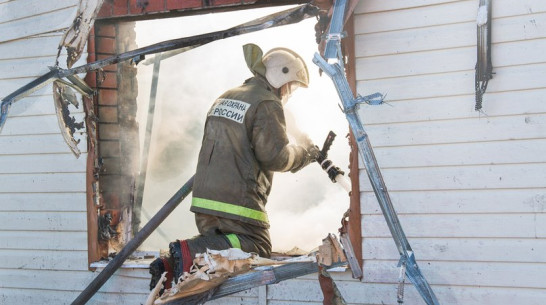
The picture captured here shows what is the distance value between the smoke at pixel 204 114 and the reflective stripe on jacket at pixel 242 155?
4.70 feet

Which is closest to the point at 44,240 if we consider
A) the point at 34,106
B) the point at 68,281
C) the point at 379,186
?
the point at 68,281

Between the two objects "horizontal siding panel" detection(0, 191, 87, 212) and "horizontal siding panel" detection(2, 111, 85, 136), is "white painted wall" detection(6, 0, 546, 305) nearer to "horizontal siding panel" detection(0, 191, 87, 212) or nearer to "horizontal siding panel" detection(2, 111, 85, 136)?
"horizontal siding panel" detection(0, 191, 87, 212)

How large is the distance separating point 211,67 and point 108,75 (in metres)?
1.10

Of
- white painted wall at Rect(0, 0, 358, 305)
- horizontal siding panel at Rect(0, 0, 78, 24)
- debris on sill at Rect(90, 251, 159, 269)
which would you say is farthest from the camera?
horizontal siding panel at Rect(0, 0, 78, 24)

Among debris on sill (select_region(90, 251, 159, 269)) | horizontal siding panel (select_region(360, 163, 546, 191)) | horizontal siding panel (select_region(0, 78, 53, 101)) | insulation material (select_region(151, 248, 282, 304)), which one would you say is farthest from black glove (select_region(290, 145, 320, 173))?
horizontal siding panel (select_region(0, 78, 53, 101))

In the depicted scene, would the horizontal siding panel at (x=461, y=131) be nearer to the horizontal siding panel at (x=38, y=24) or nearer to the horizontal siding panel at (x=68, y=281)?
the horizontal siding panel at (x=68, y=281)

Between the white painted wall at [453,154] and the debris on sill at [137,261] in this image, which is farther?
the debris on sill at [137,261]

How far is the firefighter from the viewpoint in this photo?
5.12m

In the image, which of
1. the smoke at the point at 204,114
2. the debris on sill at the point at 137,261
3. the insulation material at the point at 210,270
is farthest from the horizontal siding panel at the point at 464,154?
the debris on sill at the point at 137,261

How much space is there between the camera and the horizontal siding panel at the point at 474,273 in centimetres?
479

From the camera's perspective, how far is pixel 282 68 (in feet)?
18.0

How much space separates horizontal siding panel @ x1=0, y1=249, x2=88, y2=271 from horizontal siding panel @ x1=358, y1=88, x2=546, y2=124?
287 centimetres

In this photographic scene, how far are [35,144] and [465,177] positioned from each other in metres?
3.81

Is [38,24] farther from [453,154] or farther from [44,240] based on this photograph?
[453,154]
